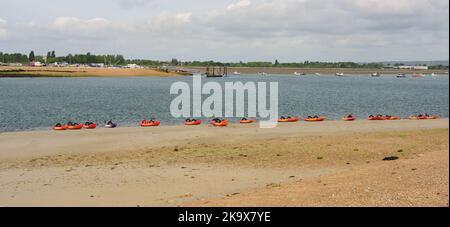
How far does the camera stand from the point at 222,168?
27203 millimetres

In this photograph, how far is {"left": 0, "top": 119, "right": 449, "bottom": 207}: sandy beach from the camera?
60.0 ft

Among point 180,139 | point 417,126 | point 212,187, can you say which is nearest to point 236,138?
point 180,139

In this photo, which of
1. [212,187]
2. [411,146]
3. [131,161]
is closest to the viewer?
[212,187]

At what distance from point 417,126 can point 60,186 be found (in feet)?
132

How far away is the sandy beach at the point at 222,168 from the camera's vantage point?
1828cm

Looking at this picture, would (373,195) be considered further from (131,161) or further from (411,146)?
(411,146)

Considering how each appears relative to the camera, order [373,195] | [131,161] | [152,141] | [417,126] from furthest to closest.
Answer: [417,126], [152,141], [131,161], [373,195]

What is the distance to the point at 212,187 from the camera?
2259cm
